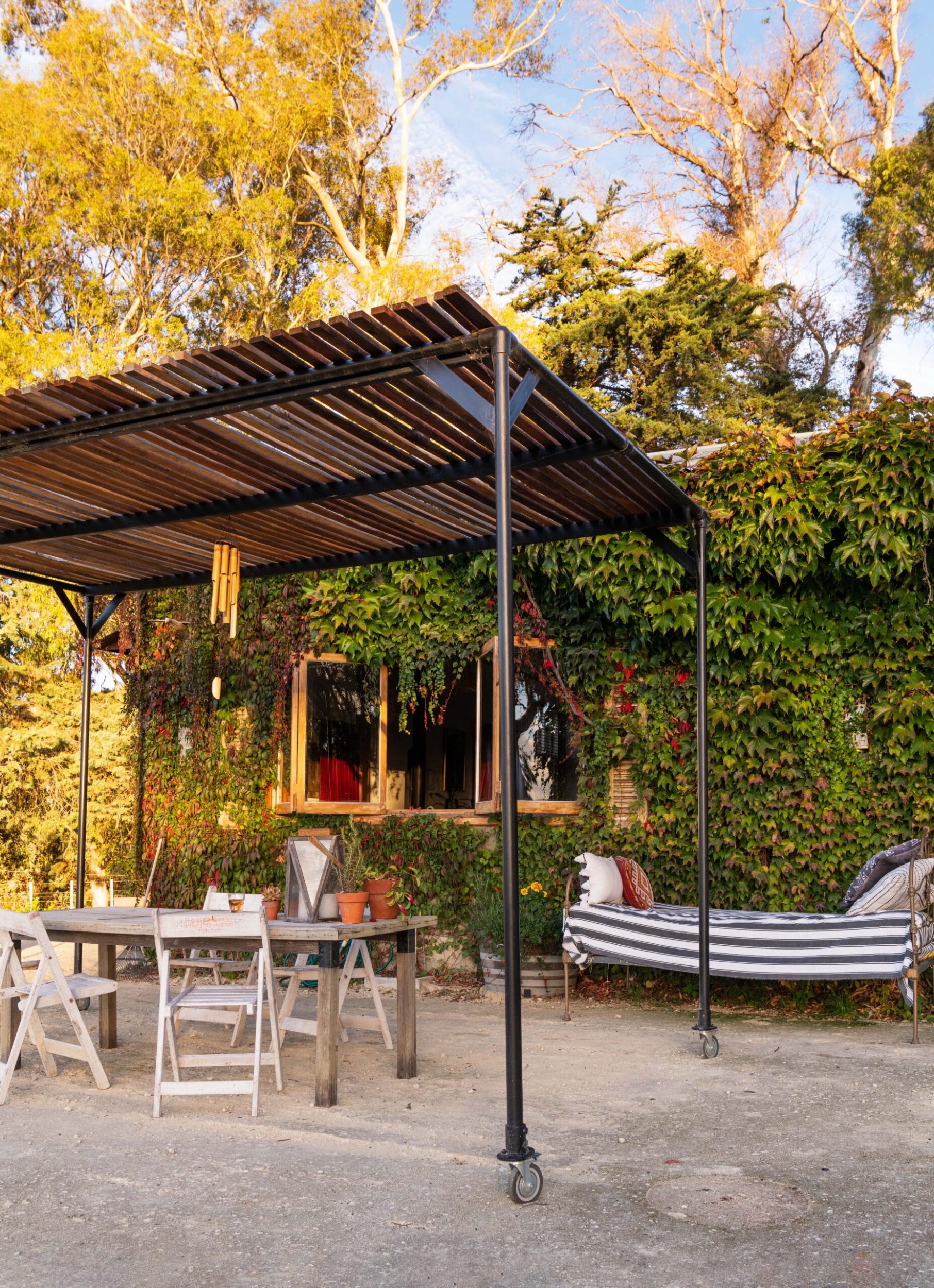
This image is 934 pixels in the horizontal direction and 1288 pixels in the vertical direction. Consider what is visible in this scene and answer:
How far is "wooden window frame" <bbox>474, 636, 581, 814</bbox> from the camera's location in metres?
7.84

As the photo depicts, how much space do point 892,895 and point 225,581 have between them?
3893mm

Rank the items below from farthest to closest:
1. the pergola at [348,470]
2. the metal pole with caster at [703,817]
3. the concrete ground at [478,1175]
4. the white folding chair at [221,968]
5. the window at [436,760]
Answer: the window at [436,760], the metal pole with caster at [703,817], the white folding chair at [221,968], the pergola at [348,470], the concrete ground at [478,1175]

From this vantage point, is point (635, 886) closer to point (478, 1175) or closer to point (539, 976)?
point (539, 976)

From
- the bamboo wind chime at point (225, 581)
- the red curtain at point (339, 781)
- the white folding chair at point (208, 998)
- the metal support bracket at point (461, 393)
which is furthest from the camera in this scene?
the red curtain at point (339, 781)

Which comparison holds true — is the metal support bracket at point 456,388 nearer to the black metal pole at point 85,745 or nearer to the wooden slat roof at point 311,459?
the wooden slat roof at point 311,459

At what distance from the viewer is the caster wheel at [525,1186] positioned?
343 centimetres

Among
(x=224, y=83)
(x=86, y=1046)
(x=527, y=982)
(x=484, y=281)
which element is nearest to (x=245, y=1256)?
(x=86, y=1046)

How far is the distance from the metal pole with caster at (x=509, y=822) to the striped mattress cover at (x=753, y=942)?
2.72 m

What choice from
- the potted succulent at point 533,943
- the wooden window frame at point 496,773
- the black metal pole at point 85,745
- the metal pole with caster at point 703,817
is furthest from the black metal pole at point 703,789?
the black metal pole at point 85,745

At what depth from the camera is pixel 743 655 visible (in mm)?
7363

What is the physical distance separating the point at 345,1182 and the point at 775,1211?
131 cm

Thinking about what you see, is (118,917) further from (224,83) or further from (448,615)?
(224,83)

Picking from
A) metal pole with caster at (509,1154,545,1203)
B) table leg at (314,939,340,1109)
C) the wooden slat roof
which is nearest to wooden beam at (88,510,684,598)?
the wooden slat roof

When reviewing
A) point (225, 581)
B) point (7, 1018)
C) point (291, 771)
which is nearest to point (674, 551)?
point (225, 581)
